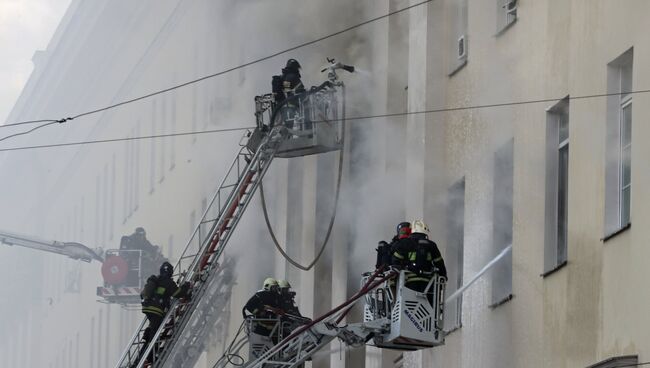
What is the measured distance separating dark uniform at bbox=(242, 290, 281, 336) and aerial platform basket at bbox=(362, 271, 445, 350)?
3.47 m

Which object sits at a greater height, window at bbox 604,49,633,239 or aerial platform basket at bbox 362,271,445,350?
window at bbox 604,49,633,239

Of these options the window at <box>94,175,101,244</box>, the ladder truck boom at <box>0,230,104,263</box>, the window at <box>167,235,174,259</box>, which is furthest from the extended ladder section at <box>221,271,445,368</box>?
the window at <box>94,175,101,244</box>

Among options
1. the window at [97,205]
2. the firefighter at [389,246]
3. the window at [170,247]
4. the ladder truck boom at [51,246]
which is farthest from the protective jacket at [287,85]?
the window at [97,205]

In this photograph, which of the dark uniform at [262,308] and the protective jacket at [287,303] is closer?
the dark uniform at [262,308]

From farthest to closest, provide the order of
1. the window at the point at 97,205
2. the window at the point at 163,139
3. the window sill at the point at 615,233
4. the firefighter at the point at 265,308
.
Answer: the window at the point at 97,205
the window at the point at 163,139
the firefighter at the point at 265,308
the window sill at the point at 615,233

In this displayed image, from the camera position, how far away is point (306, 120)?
25.0 metres

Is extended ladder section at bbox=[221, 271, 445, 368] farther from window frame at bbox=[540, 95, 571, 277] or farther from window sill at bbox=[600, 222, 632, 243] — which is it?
window sill at bbox=[600, 222, 632, 243]

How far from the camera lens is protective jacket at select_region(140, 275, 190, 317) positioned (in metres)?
24.0

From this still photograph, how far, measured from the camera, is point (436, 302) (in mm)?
19281

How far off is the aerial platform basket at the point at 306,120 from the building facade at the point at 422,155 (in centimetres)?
46

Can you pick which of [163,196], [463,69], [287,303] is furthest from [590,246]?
[163,196]

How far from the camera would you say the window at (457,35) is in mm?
21766

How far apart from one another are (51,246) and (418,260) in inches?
848

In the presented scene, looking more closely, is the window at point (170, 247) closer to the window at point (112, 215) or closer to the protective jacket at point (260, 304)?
the window at point (112, 215)
